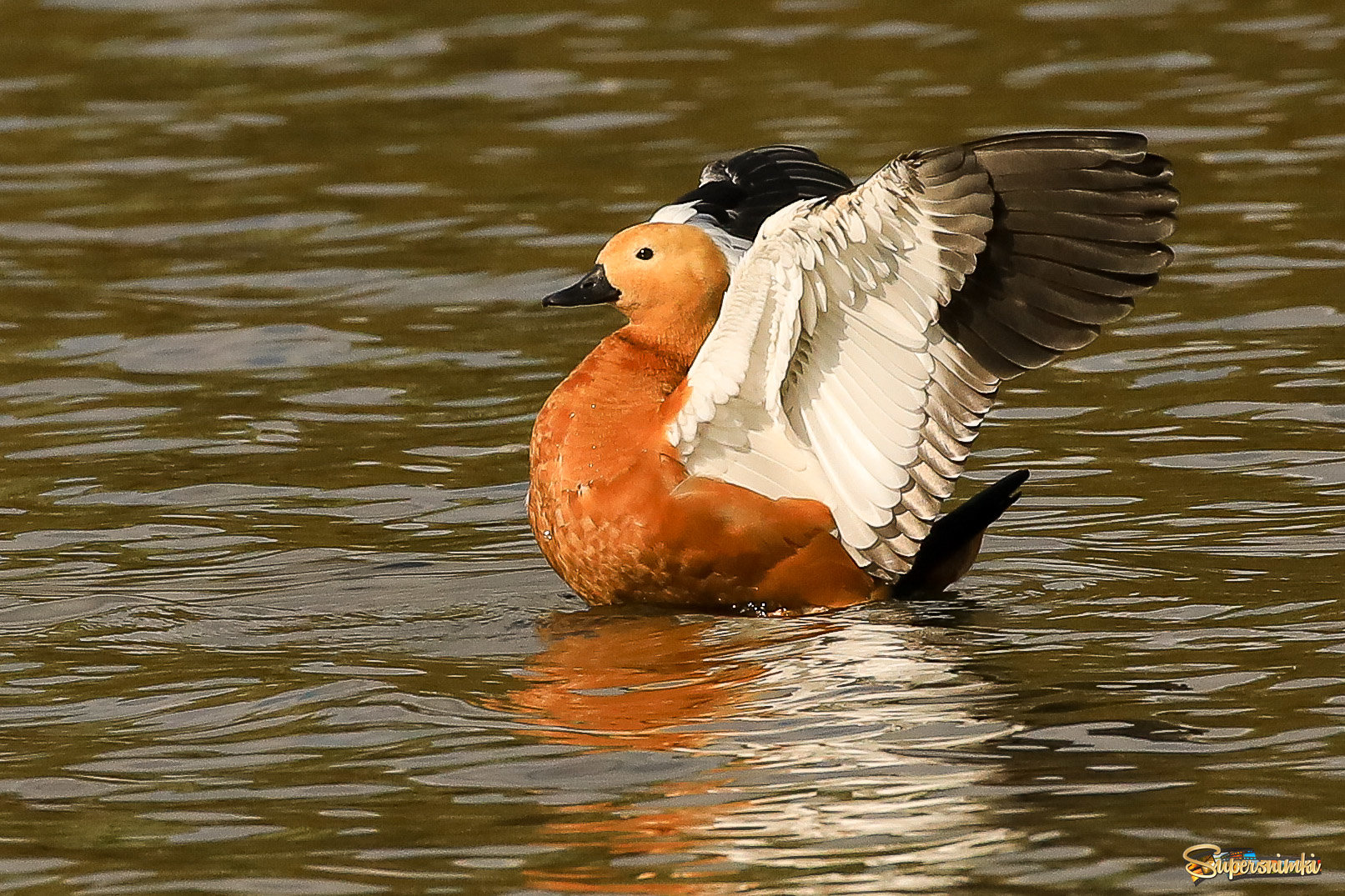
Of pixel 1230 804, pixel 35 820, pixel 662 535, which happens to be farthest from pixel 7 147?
pixel 1230 804

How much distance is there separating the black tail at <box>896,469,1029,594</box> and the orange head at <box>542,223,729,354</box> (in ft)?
3.25

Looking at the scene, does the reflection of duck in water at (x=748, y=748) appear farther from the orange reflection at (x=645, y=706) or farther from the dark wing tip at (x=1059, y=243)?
the dark wing tip at (x=1059, y=243)

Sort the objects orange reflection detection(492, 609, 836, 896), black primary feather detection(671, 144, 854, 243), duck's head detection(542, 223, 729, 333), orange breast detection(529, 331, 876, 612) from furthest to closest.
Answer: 1. black primary feather detection(671, 144, 854, 243)
2. duck's head detection(542, 223, 729, 333)
3. orange breast detection(529, 331, 876, 612)
4. orange reflection detection(492, 609, 836, 896)

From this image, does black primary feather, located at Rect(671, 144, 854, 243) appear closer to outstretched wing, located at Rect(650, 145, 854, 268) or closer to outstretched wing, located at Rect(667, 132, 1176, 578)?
outstretched wing, located at Rect(650, 145, 854, 268)

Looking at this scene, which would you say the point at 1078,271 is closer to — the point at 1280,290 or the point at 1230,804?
the point at 1230,804

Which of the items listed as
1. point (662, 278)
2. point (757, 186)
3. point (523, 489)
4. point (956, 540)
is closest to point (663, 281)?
point (662, 278)

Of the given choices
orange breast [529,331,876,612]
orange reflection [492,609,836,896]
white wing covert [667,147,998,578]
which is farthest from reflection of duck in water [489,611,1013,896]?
white wing covert [667,147,998,578]

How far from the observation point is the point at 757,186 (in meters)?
7.79

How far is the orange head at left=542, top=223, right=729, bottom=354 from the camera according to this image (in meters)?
7.03

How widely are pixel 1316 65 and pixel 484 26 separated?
561 cm

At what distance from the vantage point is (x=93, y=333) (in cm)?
1062

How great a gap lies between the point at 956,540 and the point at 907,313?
79 cm

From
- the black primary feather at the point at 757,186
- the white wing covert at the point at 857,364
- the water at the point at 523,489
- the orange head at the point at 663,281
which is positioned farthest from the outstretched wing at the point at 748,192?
the water at the point at 523,489

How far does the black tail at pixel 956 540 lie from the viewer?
676 cm
